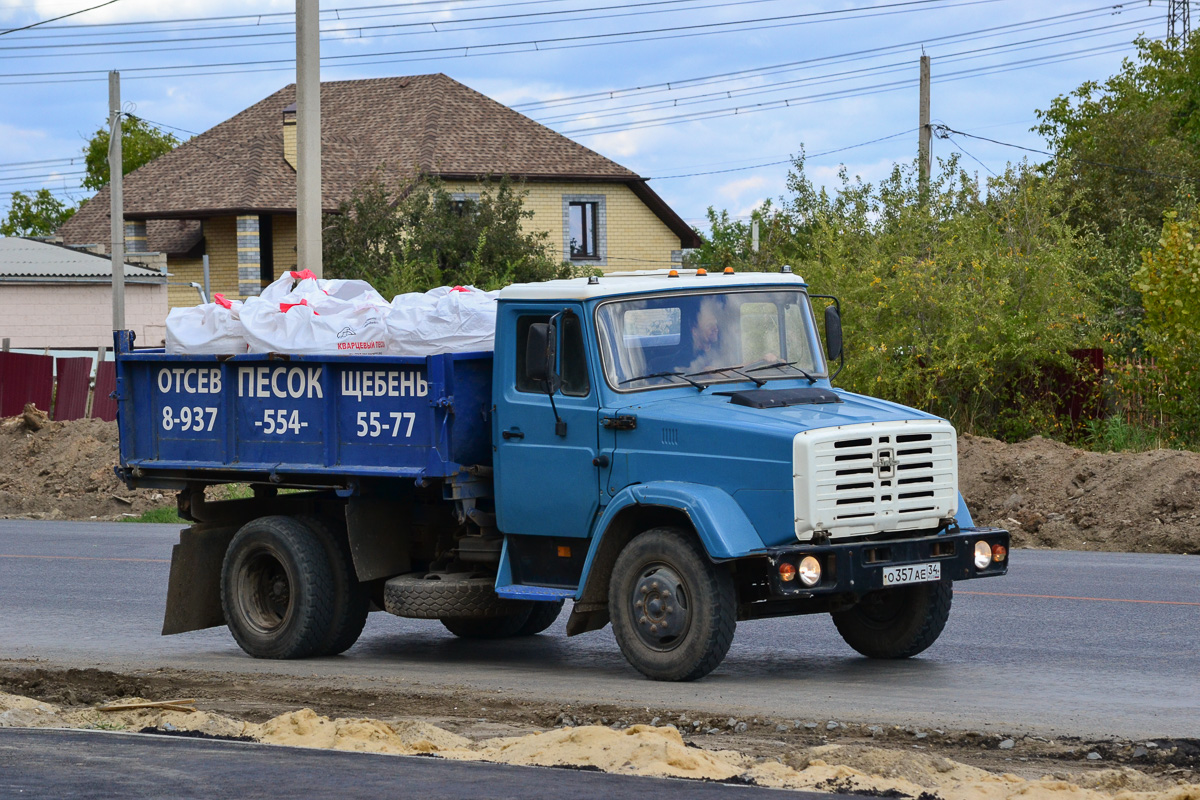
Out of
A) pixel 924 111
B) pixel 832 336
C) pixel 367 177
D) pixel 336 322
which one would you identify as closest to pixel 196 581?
pixel 336 322

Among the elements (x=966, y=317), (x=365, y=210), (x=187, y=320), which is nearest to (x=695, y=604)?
(x=187, y=320)

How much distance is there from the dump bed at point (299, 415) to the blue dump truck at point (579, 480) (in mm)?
16

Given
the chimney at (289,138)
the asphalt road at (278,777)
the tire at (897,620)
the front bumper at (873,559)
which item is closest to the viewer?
the asphalt road at (278,777)

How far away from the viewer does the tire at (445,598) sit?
999 cm

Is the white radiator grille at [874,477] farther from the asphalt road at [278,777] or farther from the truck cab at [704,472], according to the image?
the asphalt road at [278,777]

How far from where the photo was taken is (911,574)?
29.1 feet

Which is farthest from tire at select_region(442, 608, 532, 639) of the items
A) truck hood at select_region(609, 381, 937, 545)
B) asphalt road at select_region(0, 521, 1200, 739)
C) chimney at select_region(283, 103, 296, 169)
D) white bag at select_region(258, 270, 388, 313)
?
chimney at select_region(283, 103, 296, 169)

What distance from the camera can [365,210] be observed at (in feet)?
121

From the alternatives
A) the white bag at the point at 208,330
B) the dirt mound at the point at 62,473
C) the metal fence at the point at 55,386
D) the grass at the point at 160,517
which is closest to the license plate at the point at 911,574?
the white bag at the point at 208,330

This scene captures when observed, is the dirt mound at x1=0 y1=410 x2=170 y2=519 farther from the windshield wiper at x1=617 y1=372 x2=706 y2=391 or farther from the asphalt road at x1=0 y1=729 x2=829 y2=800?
the asphalt road at x1=0 y1=729 x2=829 y2=800

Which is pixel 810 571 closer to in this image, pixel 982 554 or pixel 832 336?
pixel 982 554

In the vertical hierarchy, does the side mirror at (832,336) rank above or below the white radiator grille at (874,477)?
above

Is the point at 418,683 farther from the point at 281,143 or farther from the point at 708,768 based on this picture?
the point at 281,143

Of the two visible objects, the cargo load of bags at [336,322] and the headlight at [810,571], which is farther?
the cargo load of bags at [336,322]
